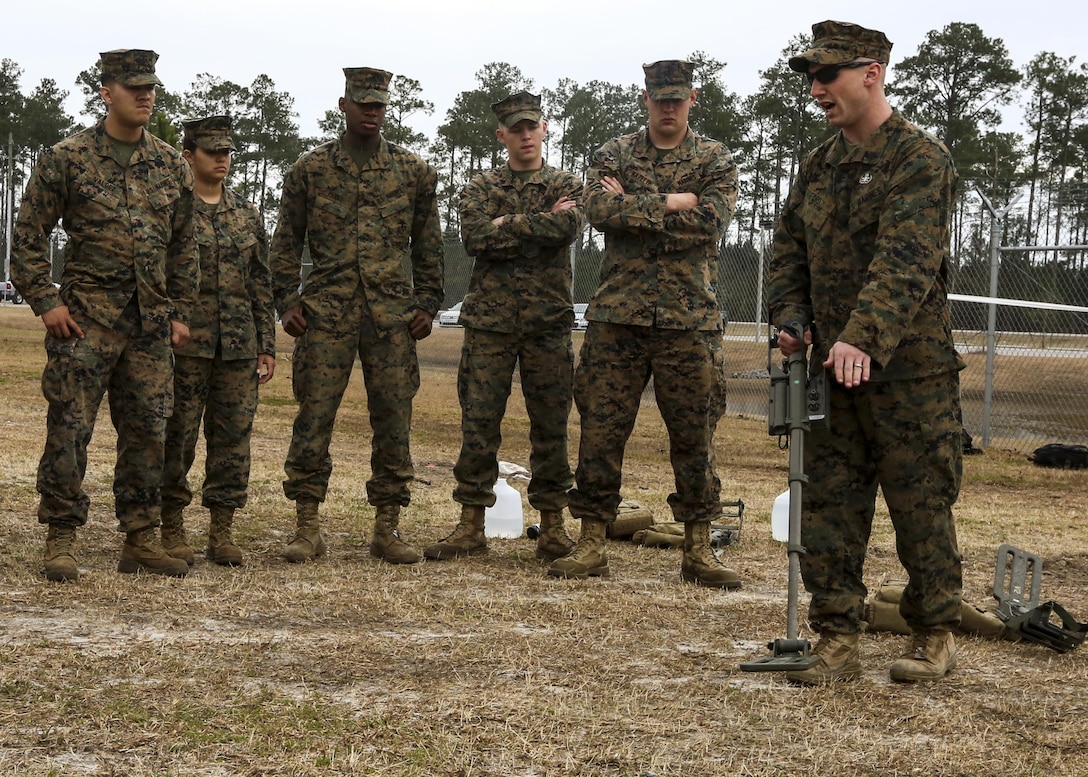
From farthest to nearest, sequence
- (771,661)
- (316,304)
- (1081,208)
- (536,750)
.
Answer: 1. (1081,208)
2. (316,304)
3. (771,661)
4. (536,750)

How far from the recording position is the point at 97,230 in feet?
19.5

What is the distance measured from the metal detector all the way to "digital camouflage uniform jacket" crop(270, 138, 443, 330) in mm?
2865

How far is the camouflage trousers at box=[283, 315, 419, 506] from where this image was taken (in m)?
6.86

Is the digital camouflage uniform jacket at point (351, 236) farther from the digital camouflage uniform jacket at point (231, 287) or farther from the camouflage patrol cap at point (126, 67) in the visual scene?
the camouflage patrol cap at point (126, 67)

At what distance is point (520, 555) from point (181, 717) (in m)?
3.56

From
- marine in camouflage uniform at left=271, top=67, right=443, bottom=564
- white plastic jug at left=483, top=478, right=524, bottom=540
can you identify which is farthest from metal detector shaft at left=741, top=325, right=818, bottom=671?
white plastic jug at left=483, top=478, right=524, bottom=540

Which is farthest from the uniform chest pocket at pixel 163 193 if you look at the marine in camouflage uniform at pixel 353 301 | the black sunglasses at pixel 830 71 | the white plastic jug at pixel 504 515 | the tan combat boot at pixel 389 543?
the black sunglasses at pixel 830 71

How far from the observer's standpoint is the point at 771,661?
4504 mm

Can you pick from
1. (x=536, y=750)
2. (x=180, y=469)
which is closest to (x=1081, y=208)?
(x=180, y=469)

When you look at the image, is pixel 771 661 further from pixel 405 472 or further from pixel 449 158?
pixel 449 158

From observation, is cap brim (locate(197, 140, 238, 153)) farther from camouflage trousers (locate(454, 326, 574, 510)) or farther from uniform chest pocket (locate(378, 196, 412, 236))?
camouflage trousers (locate(454, 326, 574, 510))

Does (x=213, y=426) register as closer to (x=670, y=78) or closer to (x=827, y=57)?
(x=670, y=78)

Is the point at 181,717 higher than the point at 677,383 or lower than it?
lower

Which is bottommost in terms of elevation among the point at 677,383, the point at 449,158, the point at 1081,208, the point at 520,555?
the point at 520,555
